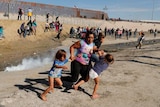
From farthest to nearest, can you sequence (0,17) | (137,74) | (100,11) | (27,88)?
(100,11) < (0,17) < (137,74) < (27,88)

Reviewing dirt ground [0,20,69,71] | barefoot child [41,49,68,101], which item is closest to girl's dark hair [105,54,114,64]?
barefoot child [41,49,68,101]

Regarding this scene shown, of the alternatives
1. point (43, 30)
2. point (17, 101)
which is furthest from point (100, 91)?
point (43, 30)

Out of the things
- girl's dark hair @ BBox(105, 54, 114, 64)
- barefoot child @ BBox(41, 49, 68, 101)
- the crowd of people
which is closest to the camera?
barefoot child @ BBox(41, 49, 68, 101)

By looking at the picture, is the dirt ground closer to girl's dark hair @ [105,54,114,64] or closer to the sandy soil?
the sandy soil

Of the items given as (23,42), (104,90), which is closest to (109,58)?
(104,90)

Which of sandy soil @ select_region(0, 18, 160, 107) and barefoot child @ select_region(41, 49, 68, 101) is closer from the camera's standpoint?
barefoot child @ select_region(41, 49, 68, 101)

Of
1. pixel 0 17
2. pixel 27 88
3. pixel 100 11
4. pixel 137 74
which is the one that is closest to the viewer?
pixel 27 88

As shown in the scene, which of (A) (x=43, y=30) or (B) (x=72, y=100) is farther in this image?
(A) (x=43, y=30)

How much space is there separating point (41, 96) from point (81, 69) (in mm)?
1353

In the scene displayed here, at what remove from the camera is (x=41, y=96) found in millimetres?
8789

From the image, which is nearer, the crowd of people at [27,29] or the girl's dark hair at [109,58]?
the girl's dark hair at [109,58]

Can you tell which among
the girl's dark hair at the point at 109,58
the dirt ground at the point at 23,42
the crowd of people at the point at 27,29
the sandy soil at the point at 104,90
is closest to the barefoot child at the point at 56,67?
the sandy soil at the point at 104,90

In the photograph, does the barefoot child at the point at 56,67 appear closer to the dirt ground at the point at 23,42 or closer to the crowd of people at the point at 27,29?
the dirt ground at the point at 23,42

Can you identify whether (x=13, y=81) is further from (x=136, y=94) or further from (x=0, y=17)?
(x=0, y=17)
